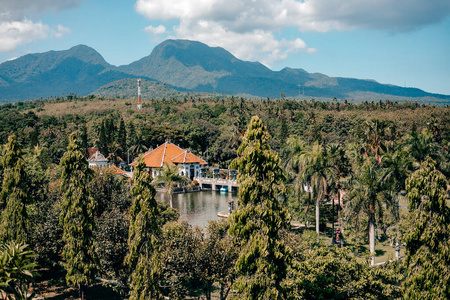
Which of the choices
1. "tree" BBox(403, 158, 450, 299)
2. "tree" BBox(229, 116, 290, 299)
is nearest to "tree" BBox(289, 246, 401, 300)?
Result: "tree" BBox(403, 158, 450, 299)

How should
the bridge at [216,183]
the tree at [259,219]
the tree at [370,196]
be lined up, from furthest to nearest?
the bridge at [216,183], the tree at [370,196], the tree at [259,219]

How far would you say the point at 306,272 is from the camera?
15461 mm

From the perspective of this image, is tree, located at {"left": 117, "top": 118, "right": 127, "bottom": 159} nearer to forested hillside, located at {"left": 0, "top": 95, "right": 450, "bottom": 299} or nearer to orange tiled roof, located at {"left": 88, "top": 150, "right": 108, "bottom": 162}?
orange tiled roof, located at {"left": 88, "top": 150, "right": 108, "bottom": 162}

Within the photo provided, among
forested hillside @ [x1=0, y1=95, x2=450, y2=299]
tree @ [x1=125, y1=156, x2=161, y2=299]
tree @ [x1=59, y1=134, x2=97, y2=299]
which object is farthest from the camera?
tree @ [x1=59, y1=134, x2=97, y2=299]

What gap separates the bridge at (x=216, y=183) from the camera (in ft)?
209

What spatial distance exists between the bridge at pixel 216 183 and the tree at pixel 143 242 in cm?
4571

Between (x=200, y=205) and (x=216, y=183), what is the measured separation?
42.3 ft

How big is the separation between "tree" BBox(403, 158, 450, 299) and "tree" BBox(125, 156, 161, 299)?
33.2 feet

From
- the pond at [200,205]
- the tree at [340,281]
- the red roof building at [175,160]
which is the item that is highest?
the tree at [340,281]

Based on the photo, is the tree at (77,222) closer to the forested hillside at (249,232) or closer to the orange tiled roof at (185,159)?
the forested hillside at (249,232)

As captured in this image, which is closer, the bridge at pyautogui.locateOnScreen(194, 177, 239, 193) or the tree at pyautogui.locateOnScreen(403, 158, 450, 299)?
the tree at pyautogui.locateOnScreen(403, 158, 450, 299)

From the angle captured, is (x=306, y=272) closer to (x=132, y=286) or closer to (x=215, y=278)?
(x=215, y=278)

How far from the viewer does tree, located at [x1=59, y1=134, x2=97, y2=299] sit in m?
20.1

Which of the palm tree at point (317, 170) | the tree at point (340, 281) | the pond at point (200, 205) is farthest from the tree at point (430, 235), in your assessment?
the pond at point (200, 205)
